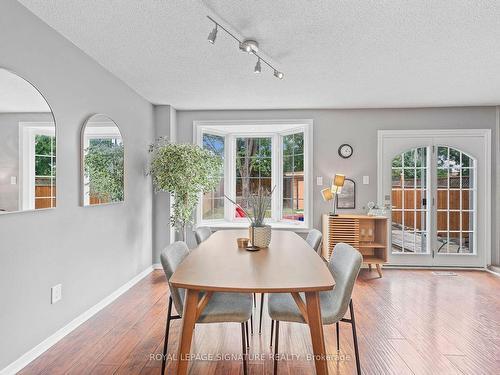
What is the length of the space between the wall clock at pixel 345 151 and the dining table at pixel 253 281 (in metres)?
2.88

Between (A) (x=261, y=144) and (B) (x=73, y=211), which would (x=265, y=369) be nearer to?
(B) (x=73, y=211)

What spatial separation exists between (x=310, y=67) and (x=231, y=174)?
2462 millimetres

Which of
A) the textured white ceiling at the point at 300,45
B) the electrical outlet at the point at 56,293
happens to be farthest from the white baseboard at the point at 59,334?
the textured white ceiling at the point at 300,45

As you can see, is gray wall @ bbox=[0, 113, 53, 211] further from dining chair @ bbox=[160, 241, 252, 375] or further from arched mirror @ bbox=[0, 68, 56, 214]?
dining chair @ bbox=[160, 241, 252, 375]

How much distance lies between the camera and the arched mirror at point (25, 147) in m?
1.90

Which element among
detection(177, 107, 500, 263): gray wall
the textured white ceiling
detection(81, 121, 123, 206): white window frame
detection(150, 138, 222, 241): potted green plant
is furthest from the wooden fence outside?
detection(81, 121, 123, 206): white window frame

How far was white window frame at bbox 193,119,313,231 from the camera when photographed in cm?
466

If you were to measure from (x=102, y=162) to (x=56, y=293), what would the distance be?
1237 mm

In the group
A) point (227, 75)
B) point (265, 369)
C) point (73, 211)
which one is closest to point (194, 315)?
point (265, 369)

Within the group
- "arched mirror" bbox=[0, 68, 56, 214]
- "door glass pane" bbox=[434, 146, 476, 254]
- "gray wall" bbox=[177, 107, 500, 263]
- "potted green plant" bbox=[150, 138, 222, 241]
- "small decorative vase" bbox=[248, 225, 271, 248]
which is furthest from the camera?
"gray wall" bbox=[177, 107, 500, 263]

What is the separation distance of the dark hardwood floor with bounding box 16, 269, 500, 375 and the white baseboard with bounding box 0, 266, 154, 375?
42 mm

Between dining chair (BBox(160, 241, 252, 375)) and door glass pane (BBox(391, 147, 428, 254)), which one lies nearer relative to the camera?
dining chair (BBox(160, 241, 252, 375))

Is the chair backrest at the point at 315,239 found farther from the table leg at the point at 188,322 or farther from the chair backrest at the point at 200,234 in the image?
the table leg at the point at 188,322

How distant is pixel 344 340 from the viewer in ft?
8.00
